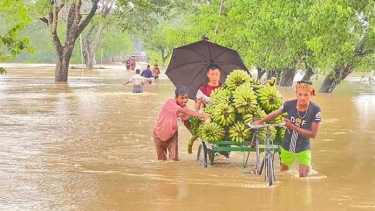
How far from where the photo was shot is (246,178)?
30.6 ft

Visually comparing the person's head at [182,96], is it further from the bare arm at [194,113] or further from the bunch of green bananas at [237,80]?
the bunch of green bananas at [237,80]

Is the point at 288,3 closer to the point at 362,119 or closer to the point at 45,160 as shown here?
the point at 362,119

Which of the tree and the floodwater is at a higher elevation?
the tree

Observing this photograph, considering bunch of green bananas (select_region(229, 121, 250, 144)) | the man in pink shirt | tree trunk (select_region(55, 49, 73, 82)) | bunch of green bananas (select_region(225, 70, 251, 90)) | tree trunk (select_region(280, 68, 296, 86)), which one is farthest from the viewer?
tree trunk (select_region(280, 68, 296, 86))

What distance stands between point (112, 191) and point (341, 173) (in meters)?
3.63

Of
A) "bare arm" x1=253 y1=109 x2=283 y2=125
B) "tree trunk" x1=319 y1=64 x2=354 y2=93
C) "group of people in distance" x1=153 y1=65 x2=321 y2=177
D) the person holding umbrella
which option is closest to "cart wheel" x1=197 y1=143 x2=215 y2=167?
"group of people in distance" x1=153 y1=65 x2=321 y2=177

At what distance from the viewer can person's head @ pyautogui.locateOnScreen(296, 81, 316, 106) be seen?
28.7ft

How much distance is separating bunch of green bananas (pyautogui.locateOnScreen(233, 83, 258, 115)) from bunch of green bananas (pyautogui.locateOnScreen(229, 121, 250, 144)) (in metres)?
0.22

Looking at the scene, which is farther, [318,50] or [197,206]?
[318,50]

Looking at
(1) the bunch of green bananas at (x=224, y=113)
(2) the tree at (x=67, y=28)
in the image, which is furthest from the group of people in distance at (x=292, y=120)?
(2) the tree at (x=67, y=28)

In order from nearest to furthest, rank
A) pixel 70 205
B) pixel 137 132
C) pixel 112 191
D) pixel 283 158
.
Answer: pixel 70 205
pixel 112 191
pixel 283 158
pixel 137 132

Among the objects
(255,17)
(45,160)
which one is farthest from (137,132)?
(255,17)

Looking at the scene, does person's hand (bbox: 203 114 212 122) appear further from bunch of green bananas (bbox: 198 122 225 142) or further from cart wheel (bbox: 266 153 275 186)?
cart wheel (bbox: 266 153 275 186)

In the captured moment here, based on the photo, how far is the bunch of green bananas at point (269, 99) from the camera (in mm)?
9578
